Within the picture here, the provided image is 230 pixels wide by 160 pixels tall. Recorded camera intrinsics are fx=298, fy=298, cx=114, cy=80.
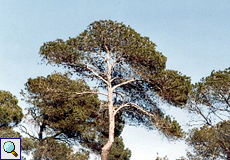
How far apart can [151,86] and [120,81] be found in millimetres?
1749

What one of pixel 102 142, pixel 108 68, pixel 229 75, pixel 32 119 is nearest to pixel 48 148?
pixel 32 119

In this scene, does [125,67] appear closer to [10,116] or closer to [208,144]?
[10,116]

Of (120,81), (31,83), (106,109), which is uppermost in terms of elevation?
(31,83)

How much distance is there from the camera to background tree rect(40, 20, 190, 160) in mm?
15305

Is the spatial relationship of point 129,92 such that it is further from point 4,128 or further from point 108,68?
point 4,128

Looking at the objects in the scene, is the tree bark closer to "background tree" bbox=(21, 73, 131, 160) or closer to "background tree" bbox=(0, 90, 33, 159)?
"background tree" bbox=(21, 73, 131, 160)

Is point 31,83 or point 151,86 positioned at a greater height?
point 31,83

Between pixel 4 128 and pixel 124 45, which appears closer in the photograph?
pixel 124 45

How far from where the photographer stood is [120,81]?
54.1 feet

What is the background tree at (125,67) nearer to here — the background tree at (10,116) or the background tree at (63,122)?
the background tree at (63,122)

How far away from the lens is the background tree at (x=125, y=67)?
50.2ft

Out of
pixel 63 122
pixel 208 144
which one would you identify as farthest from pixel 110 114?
pixel 208 144

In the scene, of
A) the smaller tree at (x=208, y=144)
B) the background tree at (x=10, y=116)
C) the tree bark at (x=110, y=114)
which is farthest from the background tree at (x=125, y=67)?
the smaller tree at (x=208, y=144)

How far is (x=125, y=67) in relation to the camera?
52.7 feet
